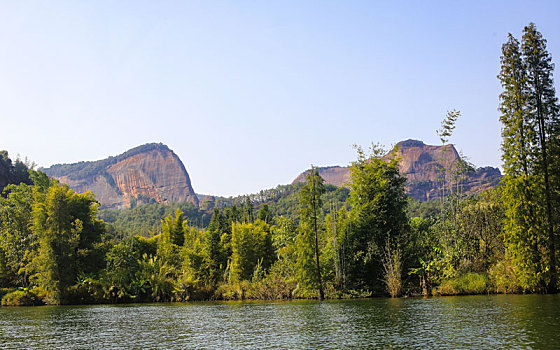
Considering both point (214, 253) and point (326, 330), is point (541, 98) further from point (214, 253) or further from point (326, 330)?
point (214, 253)

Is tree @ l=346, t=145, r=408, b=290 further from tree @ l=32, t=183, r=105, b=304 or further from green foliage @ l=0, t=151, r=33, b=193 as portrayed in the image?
green foliage @ l=0, t=151, r=33, b=193

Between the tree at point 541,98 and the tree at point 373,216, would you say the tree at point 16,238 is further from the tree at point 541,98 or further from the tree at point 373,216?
the tree at point 541,98

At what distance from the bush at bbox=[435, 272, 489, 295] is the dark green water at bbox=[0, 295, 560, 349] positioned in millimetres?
6862

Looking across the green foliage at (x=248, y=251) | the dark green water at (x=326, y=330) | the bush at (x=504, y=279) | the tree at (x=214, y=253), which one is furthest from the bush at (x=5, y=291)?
the bush at (x=504, y=279)

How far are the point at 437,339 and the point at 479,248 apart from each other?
19480mm

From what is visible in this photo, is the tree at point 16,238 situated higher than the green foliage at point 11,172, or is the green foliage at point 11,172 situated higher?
the green foliage at point 11,172

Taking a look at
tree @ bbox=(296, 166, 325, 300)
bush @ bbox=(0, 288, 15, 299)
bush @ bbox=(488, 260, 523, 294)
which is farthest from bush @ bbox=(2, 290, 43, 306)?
bush @ bbox=(488, 260, 523, 294)

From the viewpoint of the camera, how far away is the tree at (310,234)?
31.9 m

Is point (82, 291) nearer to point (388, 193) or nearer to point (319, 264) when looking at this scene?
point (319, 264)

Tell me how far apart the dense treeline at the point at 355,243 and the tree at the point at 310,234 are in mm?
71

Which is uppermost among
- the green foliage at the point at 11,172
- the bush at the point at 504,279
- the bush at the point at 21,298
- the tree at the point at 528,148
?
the green foliage at the point at 11,172

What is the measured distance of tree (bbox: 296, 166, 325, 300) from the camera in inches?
1256

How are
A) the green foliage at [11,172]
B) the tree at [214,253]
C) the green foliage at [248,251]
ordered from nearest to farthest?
1. the green foliage at [248,251]
2. the tree at [214,253]
3. the green foliage at [11,172]

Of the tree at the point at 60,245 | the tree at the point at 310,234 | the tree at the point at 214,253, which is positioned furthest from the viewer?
the tree at the point at 214,253
